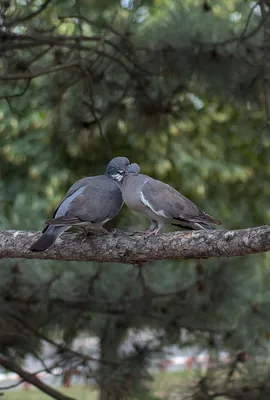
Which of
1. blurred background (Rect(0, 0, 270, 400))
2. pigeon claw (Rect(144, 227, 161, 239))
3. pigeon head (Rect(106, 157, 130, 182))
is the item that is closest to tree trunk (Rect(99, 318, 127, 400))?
blurred background (Rect(0, 0, 270, 400))

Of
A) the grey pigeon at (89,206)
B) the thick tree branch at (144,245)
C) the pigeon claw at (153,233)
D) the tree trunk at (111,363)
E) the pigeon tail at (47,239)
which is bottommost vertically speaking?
the tree trunk at (111,363)

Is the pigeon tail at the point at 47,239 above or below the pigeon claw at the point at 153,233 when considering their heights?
above

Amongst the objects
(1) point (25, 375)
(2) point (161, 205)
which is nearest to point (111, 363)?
(1) point (25, 375)

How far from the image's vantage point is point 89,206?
7.38 feet

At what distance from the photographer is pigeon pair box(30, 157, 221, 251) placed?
2.23m

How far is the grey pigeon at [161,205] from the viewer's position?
89.1 inches

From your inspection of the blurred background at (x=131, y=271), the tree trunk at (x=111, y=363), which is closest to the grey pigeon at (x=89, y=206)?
the blurred background at (x=131, y=271)

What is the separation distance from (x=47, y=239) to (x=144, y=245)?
0.28 m

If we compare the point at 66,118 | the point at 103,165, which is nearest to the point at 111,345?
the point at 66,118

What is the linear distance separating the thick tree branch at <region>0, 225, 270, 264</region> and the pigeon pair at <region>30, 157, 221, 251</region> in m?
0.09

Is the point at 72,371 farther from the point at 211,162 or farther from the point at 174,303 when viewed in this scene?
the point at 211,162

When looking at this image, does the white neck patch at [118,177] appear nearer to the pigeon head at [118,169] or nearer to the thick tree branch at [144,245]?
the pigeon head at [118,169]

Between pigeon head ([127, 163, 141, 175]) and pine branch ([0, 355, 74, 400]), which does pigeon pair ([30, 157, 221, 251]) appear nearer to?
pigeon head ([127, 163, 141, 175])

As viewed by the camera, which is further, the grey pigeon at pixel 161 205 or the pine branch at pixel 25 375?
the pine branch at pixel 25 375
